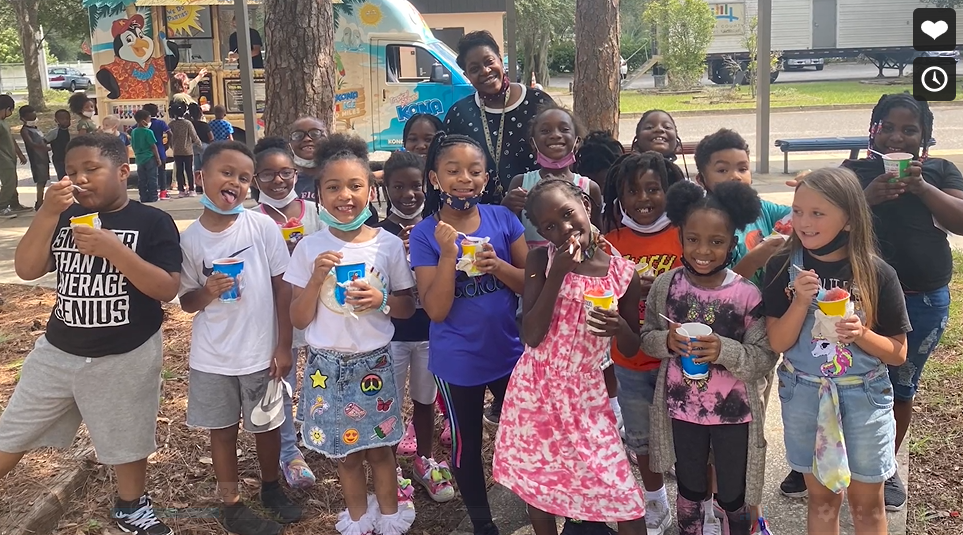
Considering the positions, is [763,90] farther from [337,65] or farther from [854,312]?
[854,312]

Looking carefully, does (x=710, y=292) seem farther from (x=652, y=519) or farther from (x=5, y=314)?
(x=5, y=314)

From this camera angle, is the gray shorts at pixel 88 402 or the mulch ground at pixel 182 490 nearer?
the gray shorts at pixel 88 402

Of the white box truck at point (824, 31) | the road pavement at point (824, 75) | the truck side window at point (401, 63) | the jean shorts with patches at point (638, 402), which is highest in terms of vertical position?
the white box truck at point (824, 31)

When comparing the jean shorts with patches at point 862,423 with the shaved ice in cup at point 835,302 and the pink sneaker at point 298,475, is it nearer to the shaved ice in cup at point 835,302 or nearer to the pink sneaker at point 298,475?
the shaved ice in cup at point 835,302

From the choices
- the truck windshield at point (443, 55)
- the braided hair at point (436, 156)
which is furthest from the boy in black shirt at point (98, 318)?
the truck windshield at point (443, 55)

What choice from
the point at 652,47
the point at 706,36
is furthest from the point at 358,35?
the point at 652,47

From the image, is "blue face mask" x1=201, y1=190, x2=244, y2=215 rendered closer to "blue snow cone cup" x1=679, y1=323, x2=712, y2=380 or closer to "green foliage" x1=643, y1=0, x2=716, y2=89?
"blue snow cone cup" x1=679, y1=323, x2=712, y2=380

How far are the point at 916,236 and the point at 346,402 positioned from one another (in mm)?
2480

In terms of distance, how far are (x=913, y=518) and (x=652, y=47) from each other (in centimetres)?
4061

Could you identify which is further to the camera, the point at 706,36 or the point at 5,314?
the point at 706,36

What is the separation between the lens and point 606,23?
337 inches

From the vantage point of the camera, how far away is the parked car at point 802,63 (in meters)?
35.4

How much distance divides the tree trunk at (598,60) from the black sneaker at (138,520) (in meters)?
6.32

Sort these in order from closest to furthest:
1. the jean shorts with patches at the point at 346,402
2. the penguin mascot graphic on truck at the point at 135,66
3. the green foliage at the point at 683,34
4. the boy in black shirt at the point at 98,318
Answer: the boy in black shirt at the point at 98,318 < the jean shorts with patches at the point at 346,402 < the penguin mascot graphic on truck at the point at 135,66 < the green foliage at the point at 683,34
